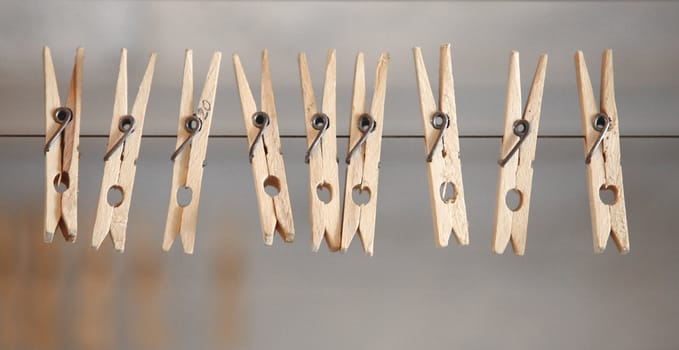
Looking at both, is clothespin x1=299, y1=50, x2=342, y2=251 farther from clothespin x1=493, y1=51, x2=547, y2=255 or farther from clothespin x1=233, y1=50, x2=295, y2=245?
clothespin x1=493, y1=51, x2=547, y2=255

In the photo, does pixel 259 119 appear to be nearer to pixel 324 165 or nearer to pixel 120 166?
pixel 324 165

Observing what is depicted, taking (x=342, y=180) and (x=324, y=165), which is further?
(x=342, y=180)

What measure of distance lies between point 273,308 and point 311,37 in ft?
1.95

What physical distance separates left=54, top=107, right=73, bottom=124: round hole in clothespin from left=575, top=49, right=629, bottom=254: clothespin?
89 centimetres

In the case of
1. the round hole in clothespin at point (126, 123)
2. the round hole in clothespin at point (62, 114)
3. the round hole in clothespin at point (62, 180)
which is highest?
the round hole in clothespin at point (62, 114)

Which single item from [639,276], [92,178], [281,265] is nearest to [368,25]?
[281,265]

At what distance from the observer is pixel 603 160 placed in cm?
127

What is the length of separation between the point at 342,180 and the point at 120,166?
0.50 metres

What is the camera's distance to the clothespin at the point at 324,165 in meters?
1.26

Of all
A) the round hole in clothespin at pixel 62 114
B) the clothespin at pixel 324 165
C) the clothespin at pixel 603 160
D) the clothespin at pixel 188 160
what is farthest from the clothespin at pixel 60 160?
the clothespin at pixel 603 160

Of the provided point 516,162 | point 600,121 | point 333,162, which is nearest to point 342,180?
point 333,162

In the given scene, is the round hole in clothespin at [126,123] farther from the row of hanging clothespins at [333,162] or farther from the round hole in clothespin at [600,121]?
the round hole in clothespin at [600,121]

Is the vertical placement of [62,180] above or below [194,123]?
below

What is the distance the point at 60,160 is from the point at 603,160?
0.93 meters
